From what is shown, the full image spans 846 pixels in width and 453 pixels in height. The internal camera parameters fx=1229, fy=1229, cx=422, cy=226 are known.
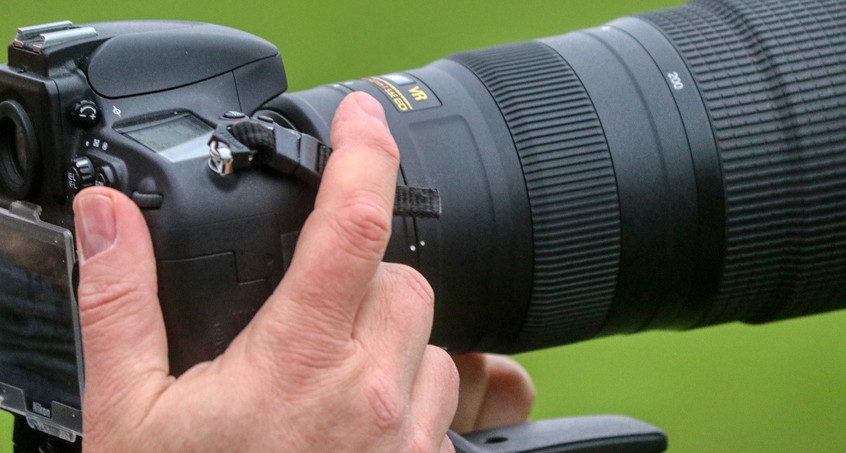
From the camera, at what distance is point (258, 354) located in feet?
2.86

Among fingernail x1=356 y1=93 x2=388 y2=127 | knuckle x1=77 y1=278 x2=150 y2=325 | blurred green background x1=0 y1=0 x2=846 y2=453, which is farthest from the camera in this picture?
blurred green background x1=0 y1=0 x2=846 y2=453

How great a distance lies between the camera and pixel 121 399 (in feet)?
2.89

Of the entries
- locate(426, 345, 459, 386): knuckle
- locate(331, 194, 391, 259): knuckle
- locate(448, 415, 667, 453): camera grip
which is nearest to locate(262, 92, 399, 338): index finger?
locate(331, 194, 391, 259): knuckle

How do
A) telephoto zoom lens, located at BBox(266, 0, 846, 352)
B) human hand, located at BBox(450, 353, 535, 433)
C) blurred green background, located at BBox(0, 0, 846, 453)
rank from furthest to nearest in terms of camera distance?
blurred green background, located at BBox(0, 0, 846, 453)
human hand, located at BBox(450, 353, 535, 433)
telephoto zoom lens, located at BBox(266, 0, 846, 352)

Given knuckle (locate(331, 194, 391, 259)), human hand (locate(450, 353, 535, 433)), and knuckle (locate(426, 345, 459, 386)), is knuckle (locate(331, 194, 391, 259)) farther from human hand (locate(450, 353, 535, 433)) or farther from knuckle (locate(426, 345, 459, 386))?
human hand (locate(450, 353, 535, 433))

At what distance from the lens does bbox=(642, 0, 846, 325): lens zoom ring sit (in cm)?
123

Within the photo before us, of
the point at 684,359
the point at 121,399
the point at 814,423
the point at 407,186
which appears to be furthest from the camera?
the point at 684,359

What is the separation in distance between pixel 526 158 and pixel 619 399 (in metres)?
1.36

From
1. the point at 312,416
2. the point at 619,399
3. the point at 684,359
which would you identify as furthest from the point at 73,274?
the point at 684,359

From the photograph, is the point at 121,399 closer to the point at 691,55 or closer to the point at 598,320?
the point at 598,320

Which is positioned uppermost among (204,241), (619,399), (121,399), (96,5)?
(204,241)

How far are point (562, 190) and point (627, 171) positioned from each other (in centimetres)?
7

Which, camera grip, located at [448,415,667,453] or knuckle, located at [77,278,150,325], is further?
camera grip, located at [448,415,667,453]

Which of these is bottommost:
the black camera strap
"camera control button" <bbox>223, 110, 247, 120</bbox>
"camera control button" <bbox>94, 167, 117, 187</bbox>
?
"camera control button" <bbox>94, 167, 117, 187</bbox>
